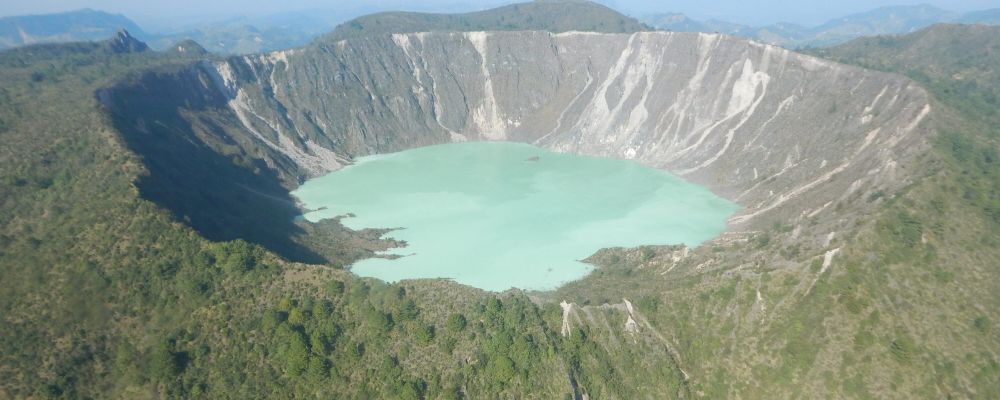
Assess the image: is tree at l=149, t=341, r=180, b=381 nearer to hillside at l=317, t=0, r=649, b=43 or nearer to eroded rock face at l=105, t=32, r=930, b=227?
eroded rock face at l=105, t=32, r=930, b=227

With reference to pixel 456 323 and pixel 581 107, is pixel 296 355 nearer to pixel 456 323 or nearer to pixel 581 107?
pixel 456 323

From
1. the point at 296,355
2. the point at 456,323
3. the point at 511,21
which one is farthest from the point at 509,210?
the point at 511,21

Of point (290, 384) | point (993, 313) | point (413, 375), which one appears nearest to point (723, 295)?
point (993, 313)

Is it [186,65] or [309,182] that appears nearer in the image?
[309,182]

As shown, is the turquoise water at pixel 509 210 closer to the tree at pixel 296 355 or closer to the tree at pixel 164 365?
the tree at pixel 296 355

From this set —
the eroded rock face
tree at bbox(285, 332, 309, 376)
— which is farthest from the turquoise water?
tree at bbox(285, 332, 309, 376)

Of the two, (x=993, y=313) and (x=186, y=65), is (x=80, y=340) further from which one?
(x=186, y=65)
